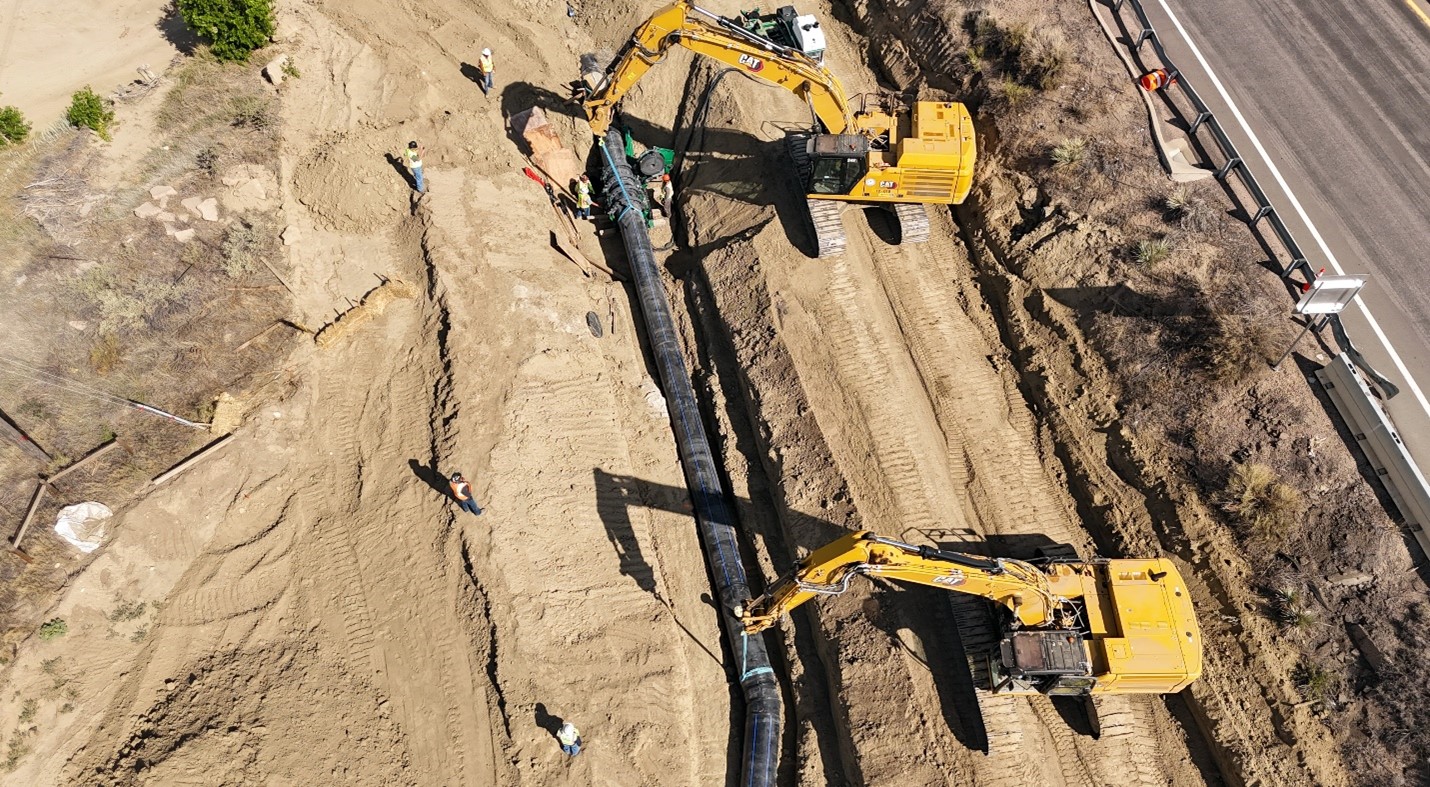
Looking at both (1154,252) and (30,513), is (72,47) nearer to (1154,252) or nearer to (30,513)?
(30,513)

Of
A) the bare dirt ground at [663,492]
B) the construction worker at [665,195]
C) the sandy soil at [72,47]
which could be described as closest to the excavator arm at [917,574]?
the bare dirt ground at [663,492]

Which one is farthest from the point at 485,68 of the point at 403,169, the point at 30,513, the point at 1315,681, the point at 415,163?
the point at 1315,681

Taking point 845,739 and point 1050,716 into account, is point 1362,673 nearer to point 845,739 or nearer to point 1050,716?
point 1050,716

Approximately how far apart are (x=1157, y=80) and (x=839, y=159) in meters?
7.68

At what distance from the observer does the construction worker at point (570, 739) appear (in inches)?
452

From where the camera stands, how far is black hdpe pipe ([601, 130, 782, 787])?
12.7 metres

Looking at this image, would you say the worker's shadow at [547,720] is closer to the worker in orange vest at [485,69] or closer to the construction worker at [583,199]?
the construction worker at [583,199]

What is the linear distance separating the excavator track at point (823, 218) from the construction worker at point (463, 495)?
823 centimetres

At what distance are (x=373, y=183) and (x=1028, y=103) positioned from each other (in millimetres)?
14027

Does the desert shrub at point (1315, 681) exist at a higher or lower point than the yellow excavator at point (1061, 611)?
lower

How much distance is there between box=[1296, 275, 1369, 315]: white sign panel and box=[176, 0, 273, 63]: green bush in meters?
21.3

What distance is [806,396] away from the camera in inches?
586

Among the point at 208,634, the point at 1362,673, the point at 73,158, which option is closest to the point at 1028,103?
the point at 1362,673

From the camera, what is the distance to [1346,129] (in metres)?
16.2
